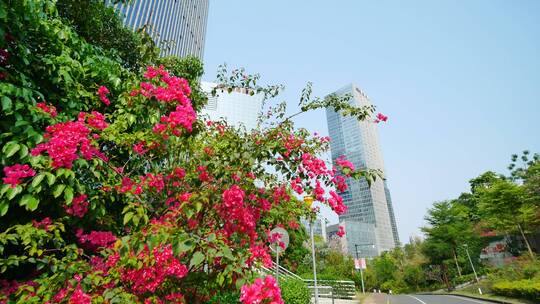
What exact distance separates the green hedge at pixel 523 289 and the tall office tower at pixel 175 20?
70.1ft

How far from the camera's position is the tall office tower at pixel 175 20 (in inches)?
750

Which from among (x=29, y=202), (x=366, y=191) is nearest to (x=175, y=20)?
(x=29, y=202)

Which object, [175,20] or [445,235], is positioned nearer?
[175,20]

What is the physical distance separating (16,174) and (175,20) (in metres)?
29.2

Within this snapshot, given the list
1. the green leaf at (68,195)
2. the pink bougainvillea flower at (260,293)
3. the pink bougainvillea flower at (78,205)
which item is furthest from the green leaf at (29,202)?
the pink bougainvillea flower at (260,293)

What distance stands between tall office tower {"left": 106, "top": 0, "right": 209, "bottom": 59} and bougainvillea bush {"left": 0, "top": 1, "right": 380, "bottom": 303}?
11671mm

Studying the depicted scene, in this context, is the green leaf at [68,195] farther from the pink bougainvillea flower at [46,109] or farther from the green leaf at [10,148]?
the pink bougainvillea flower at [46,109]

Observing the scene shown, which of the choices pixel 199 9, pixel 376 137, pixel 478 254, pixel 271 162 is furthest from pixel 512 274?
pixel 376 137

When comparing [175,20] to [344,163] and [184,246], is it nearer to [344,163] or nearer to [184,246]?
[344,163]

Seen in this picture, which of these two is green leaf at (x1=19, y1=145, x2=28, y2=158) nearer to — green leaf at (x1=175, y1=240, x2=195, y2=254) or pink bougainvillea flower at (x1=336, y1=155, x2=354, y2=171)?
green leaf at (x1=175, y1=240, x2=195, y2=254)

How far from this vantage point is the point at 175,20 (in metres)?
27.1

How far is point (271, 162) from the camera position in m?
2.86

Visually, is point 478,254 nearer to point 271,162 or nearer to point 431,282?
point 431,282

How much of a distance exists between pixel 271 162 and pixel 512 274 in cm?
2665
